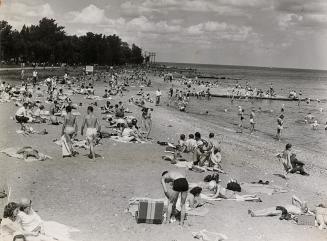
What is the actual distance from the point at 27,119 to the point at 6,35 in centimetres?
6061

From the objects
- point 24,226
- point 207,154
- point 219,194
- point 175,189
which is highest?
point 175,189

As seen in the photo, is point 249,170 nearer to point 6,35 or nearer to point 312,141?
point 312,141

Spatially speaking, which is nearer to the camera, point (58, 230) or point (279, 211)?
point (58, 230)

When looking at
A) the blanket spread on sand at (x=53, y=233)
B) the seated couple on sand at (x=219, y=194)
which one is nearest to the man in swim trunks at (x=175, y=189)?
the blanket spread on sand at (x=53, y=233)

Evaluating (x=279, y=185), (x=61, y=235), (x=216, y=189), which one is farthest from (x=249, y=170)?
(x=61, y=235)

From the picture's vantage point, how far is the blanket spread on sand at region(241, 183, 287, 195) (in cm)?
1494

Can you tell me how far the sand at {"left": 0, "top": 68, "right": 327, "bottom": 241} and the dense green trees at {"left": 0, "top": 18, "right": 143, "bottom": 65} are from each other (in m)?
53.5

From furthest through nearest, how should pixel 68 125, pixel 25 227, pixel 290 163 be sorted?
1. pixel 290 163
2. pixel 68 125
3. pixel 25 227

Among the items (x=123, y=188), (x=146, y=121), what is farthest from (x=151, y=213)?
(x=146, y=121)

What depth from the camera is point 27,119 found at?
22.1m

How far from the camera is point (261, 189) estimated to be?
599 inches

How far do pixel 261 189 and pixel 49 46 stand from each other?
89136mm

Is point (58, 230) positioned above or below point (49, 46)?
below

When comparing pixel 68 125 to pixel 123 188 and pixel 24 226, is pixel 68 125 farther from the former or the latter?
pixel 24 226
